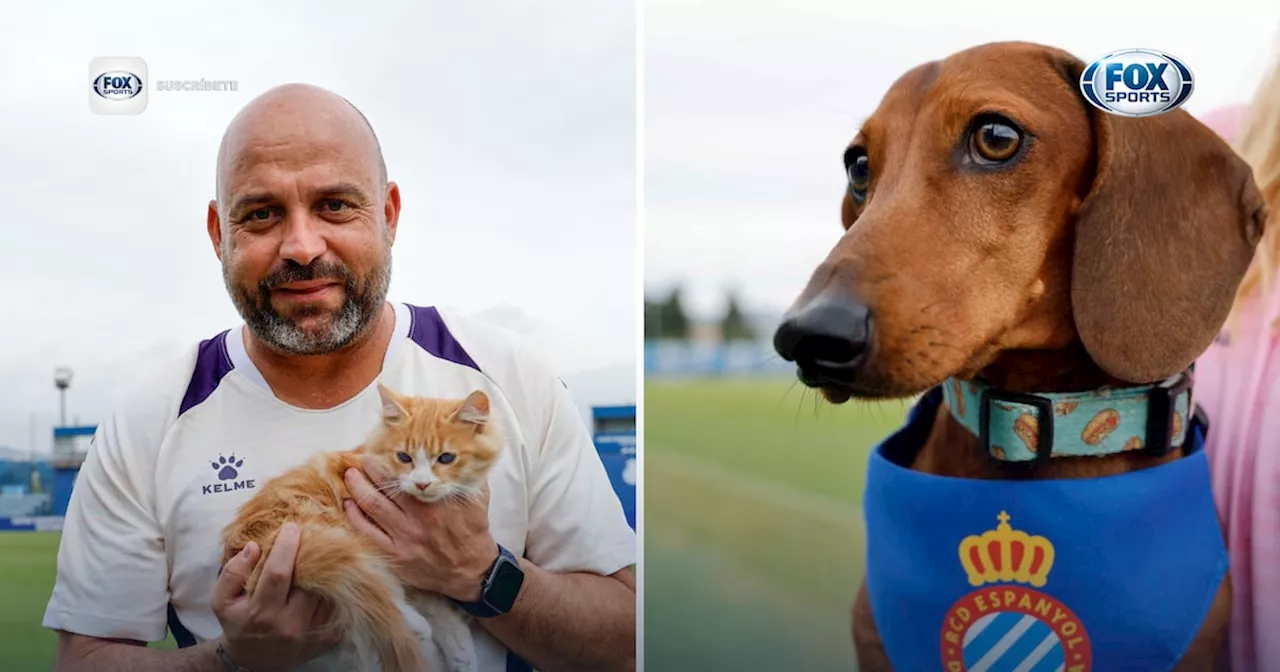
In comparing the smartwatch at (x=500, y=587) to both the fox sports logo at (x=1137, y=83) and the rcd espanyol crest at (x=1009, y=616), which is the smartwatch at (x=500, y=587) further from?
the fox sports logo at (x=1137, y=83)

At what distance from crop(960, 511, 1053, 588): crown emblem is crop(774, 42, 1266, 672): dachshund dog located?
212 mm

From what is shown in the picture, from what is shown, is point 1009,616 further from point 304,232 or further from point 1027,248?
point 304,232

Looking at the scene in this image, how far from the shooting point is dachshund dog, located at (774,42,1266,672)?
6.01ft

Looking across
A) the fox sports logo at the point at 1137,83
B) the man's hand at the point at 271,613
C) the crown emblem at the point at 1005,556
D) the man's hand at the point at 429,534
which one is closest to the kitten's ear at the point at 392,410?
the man's hand at the point at 429,534

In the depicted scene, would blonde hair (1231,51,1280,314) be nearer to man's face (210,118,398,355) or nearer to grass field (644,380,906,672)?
grass field (644,380,906,672)

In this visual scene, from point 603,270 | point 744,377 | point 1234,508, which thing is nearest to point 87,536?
point 603,270

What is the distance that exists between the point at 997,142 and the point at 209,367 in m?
1.72

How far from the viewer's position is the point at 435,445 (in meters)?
2.27

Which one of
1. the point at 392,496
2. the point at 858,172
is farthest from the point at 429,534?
the point at 858,172

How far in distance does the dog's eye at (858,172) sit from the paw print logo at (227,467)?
1447 mm

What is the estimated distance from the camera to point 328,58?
89.6 inches

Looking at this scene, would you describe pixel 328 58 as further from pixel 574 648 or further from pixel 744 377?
pixel 574 648

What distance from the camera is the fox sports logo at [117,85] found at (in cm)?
228

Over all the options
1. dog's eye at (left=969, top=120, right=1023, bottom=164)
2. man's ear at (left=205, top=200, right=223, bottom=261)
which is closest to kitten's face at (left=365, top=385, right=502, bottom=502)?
man's ear at (left=205, top=200, right=223, bottom=261)
